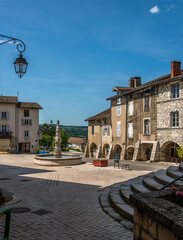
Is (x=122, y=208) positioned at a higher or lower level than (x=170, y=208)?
lower

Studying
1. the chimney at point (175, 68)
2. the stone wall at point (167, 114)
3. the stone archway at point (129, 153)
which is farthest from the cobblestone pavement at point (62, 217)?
the stone archway at point (129, 153)

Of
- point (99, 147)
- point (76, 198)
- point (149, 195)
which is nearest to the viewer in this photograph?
point (149, 195)

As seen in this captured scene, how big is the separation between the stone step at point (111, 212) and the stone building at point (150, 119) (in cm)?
1748

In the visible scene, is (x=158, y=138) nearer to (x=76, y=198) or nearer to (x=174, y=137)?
(x=174, y=137)

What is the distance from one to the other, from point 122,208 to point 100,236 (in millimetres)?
1613

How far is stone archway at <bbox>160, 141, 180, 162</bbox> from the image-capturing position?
26370mm

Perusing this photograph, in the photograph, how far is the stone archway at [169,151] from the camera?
86.5 feet

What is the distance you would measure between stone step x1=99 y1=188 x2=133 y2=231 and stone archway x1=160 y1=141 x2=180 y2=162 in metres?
18.6

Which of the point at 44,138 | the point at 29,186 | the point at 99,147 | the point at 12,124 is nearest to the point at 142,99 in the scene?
the point at 99,147

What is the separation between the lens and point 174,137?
24906mm

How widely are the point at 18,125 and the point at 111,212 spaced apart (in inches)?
1521

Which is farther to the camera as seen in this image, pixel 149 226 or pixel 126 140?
pixel 126 140

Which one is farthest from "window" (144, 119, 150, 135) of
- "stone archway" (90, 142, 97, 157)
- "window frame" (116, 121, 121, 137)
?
"stone archway" (90, 142, 97, 157)

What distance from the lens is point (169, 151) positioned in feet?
89.8
